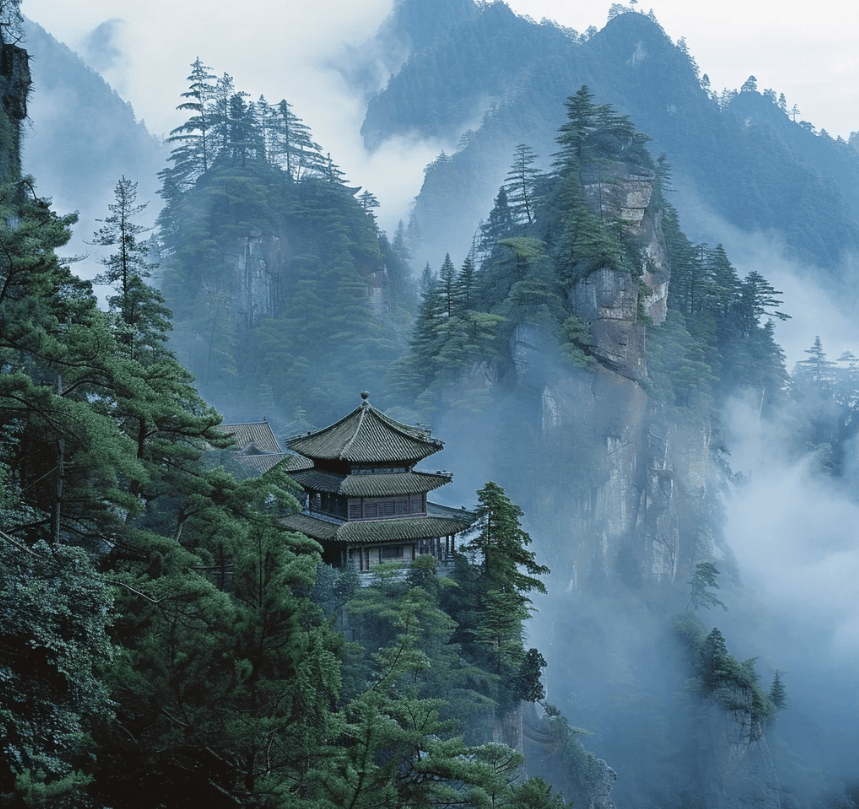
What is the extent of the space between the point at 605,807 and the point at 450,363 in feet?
71.0

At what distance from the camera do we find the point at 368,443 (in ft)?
91.5

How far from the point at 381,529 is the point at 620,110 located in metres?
77.6

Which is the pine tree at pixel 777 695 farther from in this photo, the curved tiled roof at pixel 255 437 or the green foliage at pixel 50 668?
the green foliage at pixel 50 668

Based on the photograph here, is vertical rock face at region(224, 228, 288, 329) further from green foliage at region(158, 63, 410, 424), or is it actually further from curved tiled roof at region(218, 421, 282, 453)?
curved tiled roof at region(218, 421, 282, 453)

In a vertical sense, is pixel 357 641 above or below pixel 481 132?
below

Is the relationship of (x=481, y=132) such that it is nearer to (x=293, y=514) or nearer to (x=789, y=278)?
(x=789, y=278)

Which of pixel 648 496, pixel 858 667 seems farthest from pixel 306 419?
pixel 858 667

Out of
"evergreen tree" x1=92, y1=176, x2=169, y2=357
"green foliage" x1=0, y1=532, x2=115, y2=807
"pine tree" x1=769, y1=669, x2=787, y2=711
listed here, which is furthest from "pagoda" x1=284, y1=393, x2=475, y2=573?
"pine tree" x1=769, y1=669, x2=787, y2=711

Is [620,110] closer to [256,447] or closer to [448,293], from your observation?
[448,293]

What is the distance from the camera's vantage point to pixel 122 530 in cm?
1330

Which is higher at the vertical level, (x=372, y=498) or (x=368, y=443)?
(x=368, y=443)

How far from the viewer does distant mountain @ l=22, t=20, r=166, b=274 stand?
8675cm

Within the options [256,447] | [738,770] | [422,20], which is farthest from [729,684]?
[422,20]

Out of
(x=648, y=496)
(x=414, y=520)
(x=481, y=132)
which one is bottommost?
(x=414, y=520)
